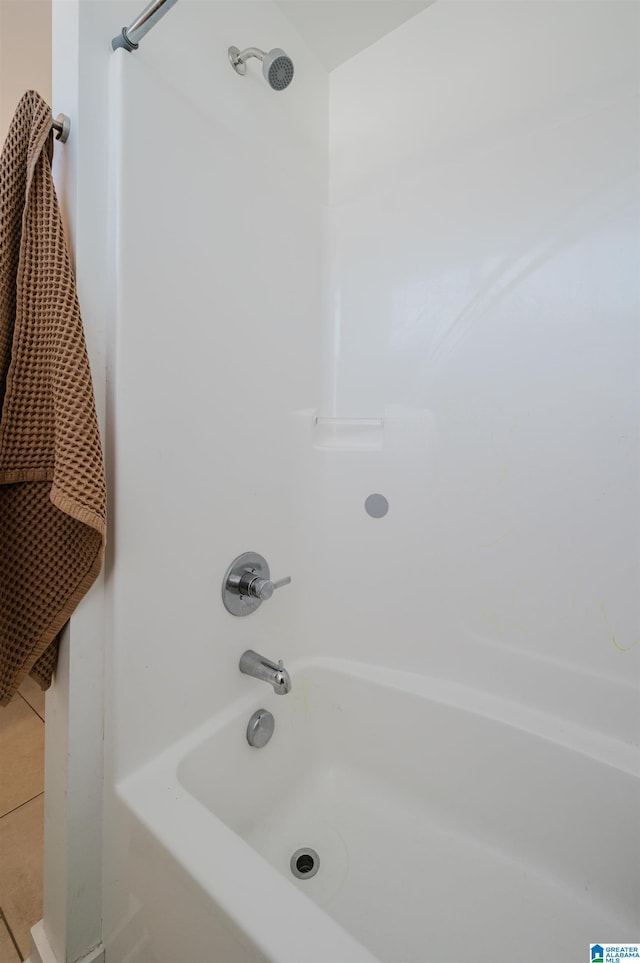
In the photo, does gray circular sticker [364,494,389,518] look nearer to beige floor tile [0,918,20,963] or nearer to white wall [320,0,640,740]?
white wall [320,0,640,740]

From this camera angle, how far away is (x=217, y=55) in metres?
0.98

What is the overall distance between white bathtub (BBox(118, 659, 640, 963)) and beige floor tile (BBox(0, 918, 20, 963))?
1.45 ft

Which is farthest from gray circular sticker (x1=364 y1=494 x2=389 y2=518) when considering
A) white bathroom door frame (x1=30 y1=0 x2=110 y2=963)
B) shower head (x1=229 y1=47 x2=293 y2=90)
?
shower head (x1=229 y1=47 x2=293 y2=90)

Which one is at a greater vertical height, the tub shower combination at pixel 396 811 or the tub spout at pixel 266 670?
the tub spout at pixel 266 670

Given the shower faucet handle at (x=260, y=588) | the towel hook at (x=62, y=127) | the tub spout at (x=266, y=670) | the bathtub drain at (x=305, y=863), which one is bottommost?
the bathtub drain at (x=305, y=863)

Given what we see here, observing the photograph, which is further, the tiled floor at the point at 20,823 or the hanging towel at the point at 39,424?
the tiled floor at the point at 20,823

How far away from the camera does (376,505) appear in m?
A: 1.26

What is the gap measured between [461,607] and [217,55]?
1.45 meters

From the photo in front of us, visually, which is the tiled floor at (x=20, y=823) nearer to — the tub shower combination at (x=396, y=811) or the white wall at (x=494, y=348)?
the tub shower combination at (x=396, y=811)

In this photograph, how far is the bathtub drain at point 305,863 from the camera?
3.33 ft

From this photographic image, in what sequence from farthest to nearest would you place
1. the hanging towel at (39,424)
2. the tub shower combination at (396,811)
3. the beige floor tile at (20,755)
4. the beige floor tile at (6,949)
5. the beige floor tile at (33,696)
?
the beige floor tile at (33,696)
the beige floor tile at (20,755)
the beige floor tile at (6,949)
the tub shower combination at (396,811)
the hanging towel at (39,424)

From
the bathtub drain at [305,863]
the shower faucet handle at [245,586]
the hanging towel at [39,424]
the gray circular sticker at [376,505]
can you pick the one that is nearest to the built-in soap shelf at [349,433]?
the gray circular sticker at [376,505]

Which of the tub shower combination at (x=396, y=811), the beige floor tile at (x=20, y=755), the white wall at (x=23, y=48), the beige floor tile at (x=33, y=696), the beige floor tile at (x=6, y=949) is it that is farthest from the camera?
the beige floor tile at (x=33, y=696)

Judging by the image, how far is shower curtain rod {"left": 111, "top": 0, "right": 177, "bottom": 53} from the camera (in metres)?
0.69
